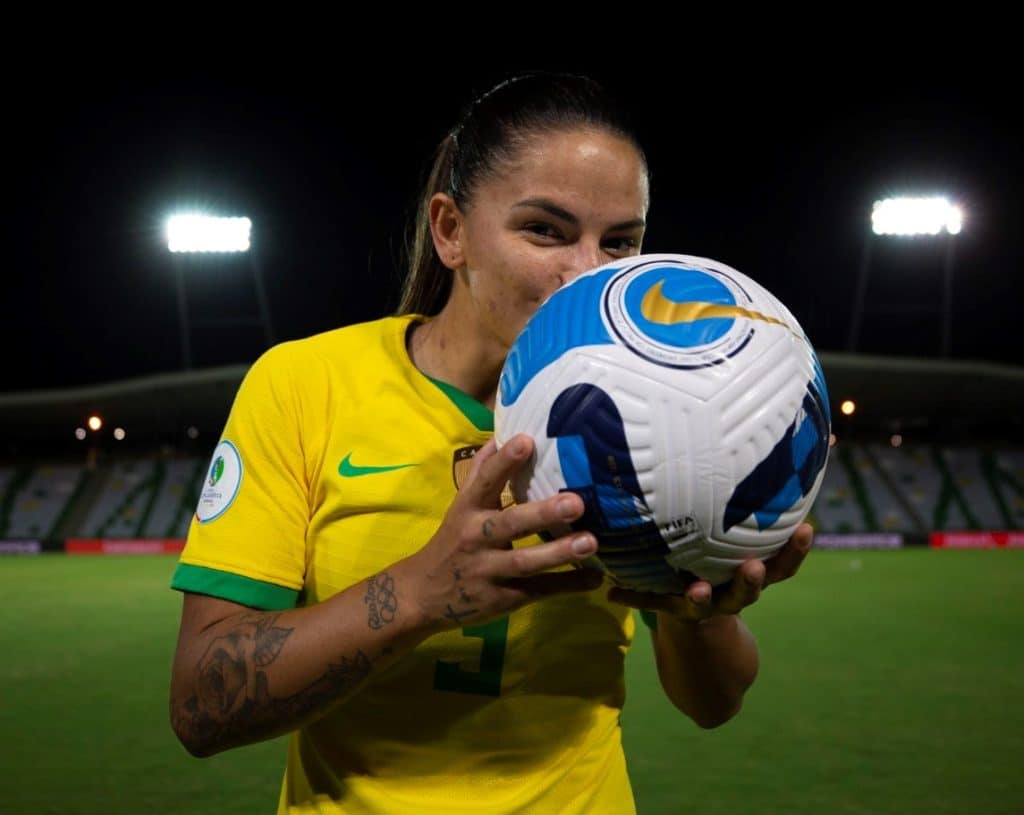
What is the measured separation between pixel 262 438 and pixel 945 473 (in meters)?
29.0

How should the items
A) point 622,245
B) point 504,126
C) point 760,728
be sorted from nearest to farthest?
point 622,245 → point 504,126 → point 760,728

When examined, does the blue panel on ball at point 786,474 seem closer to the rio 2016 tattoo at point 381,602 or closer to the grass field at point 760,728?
the rio 2016 tattoo at point 381,602

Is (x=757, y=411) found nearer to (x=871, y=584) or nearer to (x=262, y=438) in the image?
(x=262, y=438)

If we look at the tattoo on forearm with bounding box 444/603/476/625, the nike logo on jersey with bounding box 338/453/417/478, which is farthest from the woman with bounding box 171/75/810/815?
the tattoo on forearm with bounding box 444/603/476/625

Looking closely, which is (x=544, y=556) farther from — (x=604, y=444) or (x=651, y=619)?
(x=651, y=619)

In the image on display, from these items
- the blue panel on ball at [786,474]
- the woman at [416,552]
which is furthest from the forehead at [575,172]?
the blue panel on ball at [786,474]

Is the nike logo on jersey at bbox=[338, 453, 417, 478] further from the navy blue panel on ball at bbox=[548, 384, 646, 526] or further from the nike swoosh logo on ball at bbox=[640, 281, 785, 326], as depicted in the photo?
the nike swoosh logo on ball at bbox=[640, 281, 785, 326]

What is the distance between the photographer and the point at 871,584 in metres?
14.1

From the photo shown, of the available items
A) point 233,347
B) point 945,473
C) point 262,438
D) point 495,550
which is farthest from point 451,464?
point 233,347

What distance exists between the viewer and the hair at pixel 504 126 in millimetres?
1793

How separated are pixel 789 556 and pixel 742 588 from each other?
0.33ft

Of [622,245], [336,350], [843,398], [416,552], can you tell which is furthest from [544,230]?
[843,398]

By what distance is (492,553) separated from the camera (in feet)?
4.26

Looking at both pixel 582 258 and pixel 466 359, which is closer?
pixel 582 258
